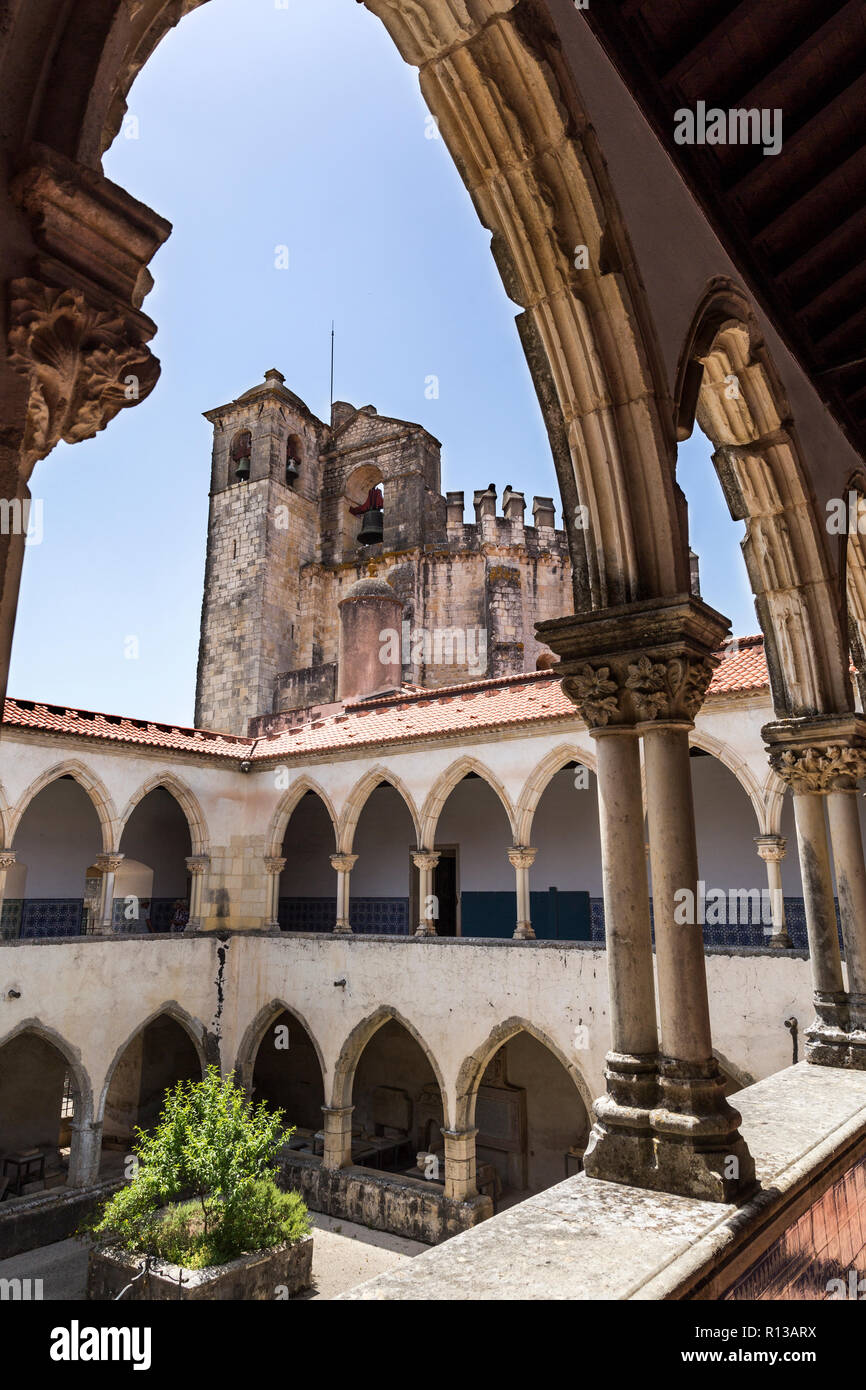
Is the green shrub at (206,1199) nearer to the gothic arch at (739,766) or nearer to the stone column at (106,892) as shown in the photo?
the stone column at (106,892)

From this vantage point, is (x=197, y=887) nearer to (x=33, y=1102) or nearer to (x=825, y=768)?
(x=33, y=1102)

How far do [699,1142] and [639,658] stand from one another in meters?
1.68

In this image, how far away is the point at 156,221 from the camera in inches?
55.4

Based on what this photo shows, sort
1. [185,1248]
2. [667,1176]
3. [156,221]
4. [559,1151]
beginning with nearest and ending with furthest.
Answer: [156,221], [667,1176], [185,1248], [559,1151]

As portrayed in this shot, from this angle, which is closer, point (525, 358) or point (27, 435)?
point (27, 435)

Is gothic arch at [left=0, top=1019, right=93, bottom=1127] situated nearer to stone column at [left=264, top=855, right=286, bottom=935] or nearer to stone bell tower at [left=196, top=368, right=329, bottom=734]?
stone column at [left=264, top=855, right=286, bottom=935]

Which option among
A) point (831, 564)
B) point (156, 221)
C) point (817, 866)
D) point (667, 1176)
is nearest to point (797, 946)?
point (817, 866)

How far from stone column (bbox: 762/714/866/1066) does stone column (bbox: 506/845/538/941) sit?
6.38 metres

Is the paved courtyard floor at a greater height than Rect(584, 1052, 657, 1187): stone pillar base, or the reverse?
Rect(584, 1052, 657, 1187): stone pillar base

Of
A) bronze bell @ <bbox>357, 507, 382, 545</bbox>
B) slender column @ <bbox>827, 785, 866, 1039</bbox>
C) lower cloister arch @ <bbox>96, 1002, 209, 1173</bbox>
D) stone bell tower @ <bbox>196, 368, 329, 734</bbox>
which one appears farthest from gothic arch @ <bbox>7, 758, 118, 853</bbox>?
bronze bell @ <bbox>357, 507, 382, 545</bbox>

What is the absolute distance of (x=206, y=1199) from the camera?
957 cm

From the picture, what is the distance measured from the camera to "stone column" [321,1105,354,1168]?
41.0 ft

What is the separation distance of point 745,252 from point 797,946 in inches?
309
